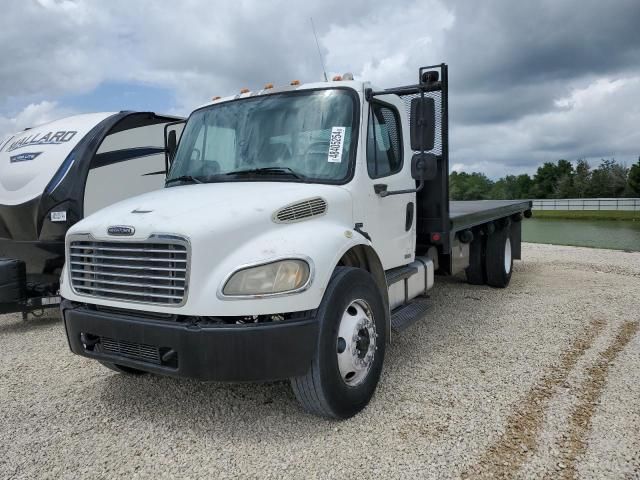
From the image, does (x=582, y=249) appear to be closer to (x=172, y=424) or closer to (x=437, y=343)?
(x=437, y=343)

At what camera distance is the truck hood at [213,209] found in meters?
3.21

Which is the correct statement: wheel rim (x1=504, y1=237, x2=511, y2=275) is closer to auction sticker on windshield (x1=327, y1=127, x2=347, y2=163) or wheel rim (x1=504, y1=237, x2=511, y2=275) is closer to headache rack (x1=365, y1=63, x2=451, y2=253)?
headache rack (x1=365, y1=63, x2=451, y2=253)

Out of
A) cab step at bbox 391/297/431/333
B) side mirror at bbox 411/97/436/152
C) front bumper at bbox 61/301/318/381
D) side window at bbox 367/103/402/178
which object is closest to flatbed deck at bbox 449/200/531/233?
cab step at bbox 391/297/431/333

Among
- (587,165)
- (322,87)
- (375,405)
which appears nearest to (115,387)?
(375,405)

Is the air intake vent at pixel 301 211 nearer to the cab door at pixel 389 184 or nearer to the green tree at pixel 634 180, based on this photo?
the cab door at pixel 389 184

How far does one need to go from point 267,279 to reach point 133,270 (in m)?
0.90

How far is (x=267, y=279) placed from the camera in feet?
10.2

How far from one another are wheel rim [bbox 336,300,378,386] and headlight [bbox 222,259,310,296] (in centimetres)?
55

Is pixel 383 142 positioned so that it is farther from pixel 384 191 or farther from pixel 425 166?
pixel 425 166

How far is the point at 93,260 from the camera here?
11.6ft

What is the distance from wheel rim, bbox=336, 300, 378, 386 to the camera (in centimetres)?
357

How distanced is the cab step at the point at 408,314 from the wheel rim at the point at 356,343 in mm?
686

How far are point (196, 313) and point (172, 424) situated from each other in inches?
42.8

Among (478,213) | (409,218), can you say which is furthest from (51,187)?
(478,213)
